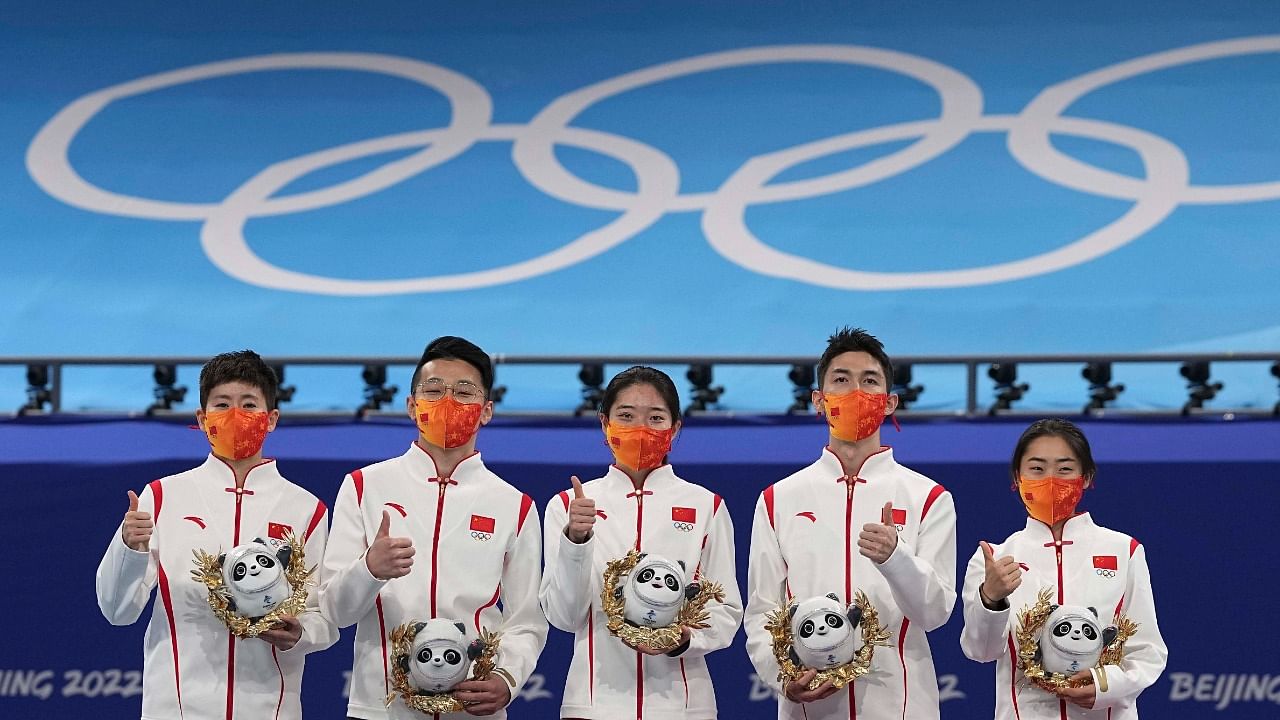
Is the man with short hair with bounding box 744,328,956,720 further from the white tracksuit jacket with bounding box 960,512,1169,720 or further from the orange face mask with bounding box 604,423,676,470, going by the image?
the orange face mask with bounding box 604,423,676,470

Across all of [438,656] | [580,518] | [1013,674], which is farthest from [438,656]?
[1013,674]

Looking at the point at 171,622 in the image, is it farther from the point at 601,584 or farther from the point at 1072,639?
the point at 1072,639

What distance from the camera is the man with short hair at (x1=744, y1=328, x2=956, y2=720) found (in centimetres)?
446

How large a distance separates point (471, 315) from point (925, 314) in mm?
2983

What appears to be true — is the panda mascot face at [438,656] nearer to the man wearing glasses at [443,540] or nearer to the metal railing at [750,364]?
the man wearing glasses at [443,540]

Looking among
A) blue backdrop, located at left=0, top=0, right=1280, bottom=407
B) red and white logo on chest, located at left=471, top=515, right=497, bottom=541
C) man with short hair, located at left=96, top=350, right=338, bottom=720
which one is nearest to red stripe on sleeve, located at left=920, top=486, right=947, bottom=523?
red and white logo on chest, located at left=471, top=515, right=497, bottom=541

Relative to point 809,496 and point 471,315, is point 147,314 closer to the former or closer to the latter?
point 471,315

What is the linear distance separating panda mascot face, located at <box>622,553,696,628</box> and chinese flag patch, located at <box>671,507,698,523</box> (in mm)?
271

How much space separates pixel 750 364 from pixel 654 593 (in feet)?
9.79

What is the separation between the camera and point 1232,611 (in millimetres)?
6090

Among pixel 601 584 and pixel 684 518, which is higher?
pixel 684 518

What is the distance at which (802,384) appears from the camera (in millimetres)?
7164

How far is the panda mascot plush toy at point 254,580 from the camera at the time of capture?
14.0 ft

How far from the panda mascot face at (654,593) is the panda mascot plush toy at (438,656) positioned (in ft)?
1.47
